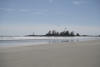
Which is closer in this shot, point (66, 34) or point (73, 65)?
point (73, 65)

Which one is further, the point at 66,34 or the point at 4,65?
the point at 66,34

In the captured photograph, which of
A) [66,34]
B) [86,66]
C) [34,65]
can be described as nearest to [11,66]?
[34,65]

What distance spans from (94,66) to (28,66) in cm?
219

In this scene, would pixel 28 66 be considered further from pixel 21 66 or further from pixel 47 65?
pixel 47 65

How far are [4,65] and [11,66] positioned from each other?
1.09 feet

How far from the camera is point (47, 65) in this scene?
431cm

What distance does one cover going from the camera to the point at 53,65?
4320mm

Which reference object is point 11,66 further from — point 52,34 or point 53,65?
point 52,34

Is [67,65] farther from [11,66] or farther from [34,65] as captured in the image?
[11,66]

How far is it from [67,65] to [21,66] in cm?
155

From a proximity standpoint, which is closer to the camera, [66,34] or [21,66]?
[21,66]

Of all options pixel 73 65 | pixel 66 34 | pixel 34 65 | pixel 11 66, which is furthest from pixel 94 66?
pixel 66 34

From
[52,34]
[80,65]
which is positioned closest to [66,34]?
[52,34]

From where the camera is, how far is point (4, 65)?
4.38 metres
